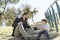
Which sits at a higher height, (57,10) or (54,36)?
(57,10)

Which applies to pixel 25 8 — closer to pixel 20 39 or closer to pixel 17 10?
pixel 17 10

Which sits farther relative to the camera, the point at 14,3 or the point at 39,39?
the point at 14,3

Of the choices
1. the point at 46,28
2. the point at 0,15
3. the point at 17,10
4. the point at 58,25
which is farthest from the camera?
the point at 17,10

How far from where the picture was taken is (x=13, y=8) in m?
22.8

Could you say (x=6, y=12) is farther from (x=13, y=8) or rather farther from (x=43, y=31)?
(x=43, y=31)

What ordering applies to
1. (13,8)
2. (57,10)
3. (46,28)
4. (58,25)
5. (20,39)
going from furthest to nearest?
(13,8), (58,25), (57,10), (46,28), (20,39)

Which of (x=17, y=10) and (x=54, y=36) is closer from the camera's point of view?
(x=54, y=36)

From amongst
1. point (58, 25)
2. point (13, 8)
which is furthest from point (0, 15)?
point (58, 25)

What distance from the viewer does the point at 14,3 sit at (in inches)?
834

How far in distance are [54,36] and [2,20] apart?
42.1ft

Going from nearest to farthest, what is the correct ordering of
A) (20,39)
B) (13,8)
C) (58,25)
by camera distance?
(20,39)
(58,25)
(13,8)

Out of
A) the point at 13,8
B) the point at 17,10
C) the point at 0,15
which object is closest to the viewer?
the point at 0,15

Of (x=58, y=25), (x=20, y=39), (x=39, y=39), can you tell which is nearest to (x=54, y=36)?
(x=58, y=25)

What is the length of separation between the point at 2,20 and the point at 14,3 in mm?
1946
